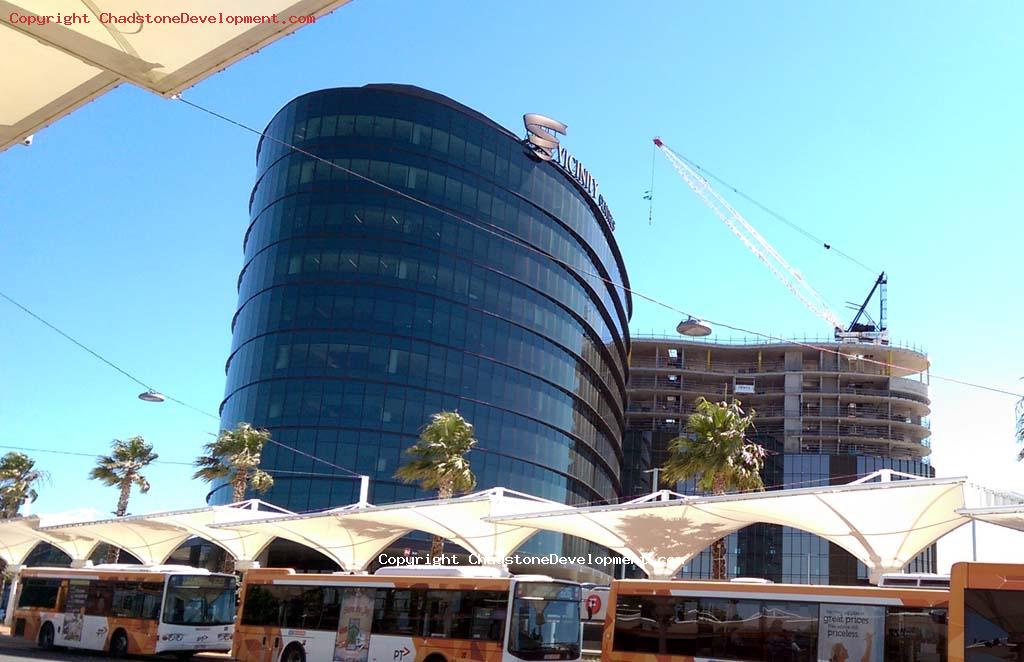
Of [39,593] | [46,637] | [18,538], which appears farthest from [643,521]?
[18,538]

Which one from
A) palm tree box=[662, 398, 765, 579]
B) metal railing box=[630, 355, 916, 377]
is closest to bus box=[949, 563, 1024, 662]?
palm tree box=[662, 398, 765, 579]

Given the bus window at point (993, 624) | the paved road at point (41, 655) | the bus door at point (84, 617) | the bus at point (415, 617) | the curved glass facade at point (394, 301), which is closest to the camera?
the bus window at point (993, 624)

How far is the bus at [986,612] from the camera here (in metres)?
15.4

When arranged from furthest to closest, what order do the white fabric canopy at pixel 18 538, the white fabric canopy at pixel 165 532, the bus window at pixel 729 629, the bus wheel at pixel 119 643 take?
the white fabric canopy at pixel 18 538 → the white fabric canopy at pixel 165 532 → the bus wheel at pixel 119 643 → the bus window at pixel 729 629

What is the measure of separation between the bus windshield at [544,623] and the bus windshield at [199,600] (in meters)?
13.5

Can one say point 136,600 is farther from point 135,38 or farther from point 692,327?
point 692,327

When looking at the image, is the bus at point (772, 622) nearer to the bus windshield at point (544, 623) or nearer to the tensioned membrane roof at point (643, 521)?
the bus windshield at point (544, 623)

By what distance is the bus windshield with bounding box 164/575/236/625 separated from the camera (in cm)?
3072

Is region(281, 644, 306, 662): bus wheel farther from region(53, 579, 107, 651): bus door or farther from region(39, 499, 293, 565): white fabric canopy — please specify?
region(39, 499, 293, 565): white fabric canopy

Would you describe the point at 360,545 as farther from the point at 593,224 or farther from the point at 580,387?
the point at 593,224

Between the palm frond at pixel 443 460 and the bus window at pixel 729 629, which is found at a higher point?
the palm frond at pixel 443 460

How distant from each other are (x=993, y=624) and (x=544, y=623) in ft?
34.2

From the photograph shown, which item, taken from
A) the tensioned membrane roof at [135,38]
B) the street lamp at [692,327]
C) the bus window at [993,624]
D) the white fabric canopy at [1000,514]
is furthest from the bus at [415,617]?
the street lamp at [692,327]

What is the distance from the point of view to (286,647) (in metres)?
27.0
